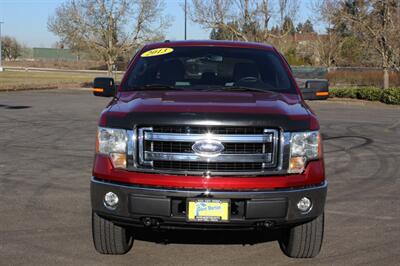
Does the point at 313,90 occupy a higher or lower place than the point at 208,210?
higher

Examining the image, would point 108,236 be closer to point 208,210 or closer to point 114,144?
point 114,144

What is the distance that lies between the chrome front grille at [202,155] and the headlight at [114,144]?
0.13m

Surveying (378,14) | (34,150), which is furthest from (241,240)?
(378,14)

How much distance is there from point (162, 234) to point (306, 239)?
144 cm

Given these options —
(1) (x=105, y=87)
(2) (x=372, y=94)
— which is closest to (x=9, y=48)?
(2) (x=372, y=94)

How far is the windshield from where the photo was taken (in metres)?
5.06

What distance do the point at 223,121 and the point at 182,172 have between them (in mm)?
477

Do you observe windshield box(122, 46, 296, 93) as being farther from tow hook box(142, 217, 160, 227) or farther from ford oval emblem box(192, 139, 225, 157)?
tow hook box(142, 217, 160, 227)

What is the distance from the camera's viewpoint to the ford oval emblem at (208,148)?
12.6 ft

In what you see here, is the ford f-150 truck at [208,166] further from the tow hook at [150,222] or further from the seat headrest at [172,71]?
the seat headrest at [172,71]

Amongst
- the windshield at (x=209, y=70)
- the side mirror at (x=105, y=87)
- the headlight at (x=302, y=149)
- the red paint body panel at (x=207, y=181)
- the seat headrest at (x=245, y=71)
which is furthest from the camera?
the side mirror at (x=105, y=87)

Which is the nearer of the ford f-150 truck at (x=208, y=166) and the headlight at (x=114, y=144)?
the ford f-150 truck at (x=208, y=166)

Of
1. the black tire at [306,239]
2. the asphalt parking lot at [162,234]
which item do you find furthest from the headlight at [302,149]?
the asphalt parking lot at [162,234]

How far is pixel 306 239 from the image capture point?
4.35 meters
